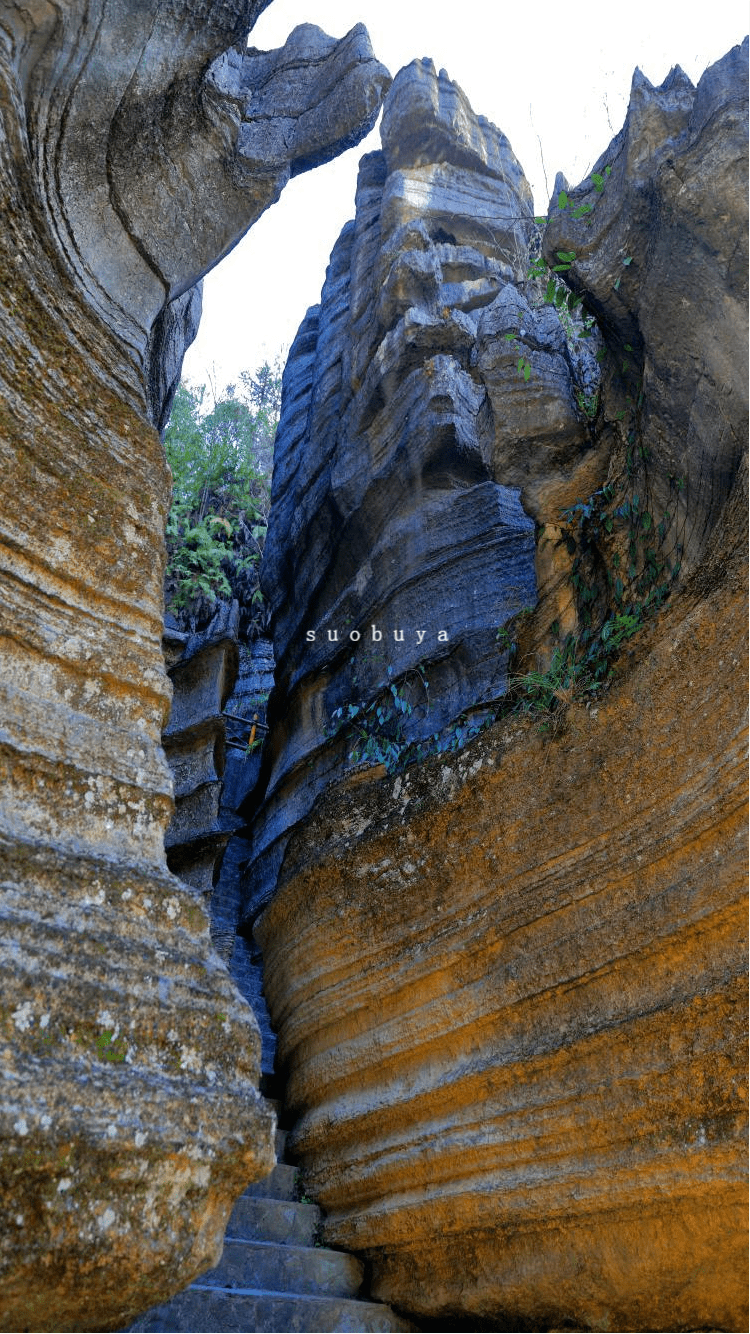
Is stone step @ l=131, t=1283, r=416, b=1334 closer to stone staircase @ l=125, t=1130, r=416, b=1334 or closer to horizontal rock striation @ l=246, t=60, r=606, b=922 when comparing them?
stone staircase @ l=125, t=1130, r=416, b=1334

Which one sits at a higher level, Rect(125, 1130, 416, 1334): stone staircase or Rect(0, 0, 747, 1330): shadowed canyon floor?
Rect(0, 0, 747, 1330): shadowed canyon floor

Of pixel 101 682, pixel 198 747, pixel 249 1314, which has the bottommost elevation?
pixel 249 1314

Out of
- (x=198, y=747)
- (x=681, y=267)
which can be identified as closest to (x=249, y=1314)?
(x=681, y=267)

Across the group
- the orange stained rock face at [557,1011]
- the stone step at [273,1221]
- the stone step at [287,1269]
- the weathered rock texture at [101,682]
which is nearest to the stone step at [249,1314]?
the stone step at [287,1269]

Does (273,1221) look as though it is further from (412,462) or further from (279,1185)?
(412,462)

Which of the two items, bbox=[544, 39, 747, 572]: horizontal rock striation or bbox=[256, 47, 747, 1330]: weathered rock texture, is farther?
bbox=[544, 39, 747, 572]: horizontal rock striation

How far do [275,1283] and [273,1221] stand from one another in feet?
1.34

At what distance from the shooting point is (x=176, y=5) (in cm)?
549

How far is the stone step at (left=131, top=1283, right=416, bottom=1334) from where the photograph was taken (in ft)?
14.6

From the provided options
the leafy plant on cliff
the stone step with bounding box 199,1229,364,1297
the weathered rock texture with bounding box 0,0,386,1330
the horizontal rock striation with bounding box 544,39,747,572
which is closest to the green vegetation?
the leafy plant on cliff

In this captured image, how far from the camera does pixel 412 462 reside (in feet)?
36.2

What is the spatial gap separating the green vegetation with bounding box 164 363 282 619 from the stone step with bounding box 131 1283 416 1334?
10.5 meters

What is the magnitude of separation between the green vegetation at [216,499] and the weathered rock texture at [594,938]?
348 inches

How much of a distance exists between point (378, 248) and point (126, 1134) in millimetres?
12626
